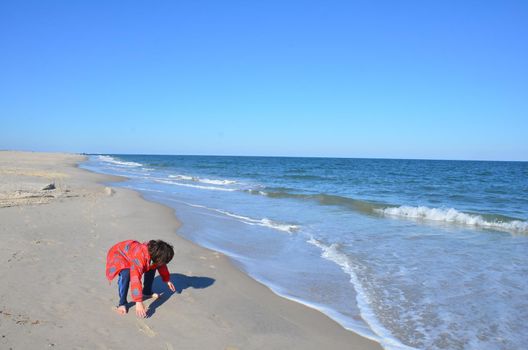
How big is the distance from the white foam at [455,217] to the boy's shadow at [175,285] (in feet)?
34.3

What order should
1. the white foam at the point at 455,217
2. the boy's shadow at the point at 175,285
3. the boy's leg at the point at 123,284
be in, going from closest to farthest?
the boy's leg at the point at 123,284
the boy's shadow at the point at 175,285
the white foam at the point at 455,217

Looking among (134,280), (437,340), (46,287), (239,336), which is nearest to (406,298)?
(437,340)

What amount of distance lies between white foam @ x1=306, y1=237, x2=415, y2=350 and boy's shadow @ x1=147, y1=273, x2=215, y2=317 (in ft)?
6.88

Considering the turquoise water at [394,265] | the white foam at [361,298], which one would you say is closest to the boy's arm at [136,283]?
the turquoise water at [394,265]

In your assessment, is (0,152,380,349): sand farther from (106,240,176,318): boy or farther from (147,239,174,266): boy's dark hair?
(147,239,174,266): boy's dark hair

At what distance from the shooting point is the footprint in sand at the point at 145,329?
3965 millimetres

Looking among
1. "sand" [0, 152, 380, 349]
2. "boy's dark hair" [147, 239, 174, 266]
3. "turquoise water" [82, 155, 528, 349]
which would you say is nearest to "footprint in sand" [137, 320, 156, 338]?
"sand" [0, 152, 380, 349]

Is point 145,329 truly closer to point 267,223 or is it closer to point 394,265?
point 394,265

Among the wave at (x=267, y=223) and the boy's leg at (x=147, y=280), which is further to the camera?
the wave at (x=267, y=223)

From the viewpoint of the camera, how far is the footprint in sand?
3965 millimetres

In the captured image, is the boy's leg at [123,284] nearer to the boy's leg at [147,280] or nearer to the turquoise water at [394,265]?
the boy's leg at [147,280]

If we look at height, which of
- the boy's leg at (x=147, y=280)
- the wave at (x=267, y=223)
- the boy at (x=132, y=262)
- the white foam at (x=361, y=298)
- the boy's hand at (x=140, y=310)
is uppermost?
the boy at (x=132, y=262)

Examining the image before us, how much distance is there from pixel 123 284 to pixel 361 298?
3158 mm

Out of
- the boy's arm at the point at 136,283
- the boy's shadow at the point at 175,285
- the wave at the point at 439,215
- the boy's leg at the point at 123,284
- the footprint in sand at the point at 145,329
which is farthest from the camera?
the wave at the point at 439,215
